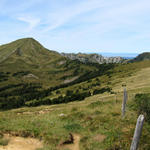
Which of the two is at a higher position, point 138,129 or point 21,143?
point 138,129

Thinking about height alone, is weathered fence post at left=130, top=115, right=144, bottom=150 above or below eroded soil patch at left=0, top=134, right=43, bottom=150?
above

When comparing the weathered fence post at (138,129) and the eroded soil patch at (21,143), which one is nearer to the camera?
the weathered fence post at (138,129)

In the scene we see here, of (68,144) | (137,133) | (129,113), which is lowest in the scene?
(68,144)

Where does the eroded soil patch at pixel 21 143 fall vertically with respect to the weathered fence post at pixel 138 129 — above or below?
below

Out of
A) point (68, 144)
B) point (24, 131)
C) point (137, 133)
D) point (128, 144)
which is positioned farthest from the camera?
point (24, 131)

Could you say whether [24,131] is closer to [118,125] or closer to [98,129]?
[98,129]

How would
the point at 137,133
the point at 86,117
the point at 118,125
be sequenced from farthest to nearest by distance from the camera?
1. the point at 86,117
2. the point at 118,125
3. the point at 137,133

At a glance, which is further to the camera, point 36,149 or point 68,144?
point 68,144

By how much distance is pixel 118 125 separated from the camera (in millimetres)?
17531

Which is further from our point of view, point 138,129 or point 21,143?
point 21,143

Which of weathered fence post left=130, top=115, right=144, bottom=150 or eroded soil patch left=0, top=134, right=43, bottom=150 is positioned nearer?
weathered fence post left=130, top=115, right=144, bottom=150

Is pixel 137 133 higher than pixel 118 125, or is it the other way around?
pixel 137 133

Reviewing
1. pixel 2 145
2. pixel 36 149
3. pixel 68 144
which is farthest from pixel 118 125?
pixel 2 145

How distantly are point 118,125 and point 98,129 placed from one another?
94.4 inches
